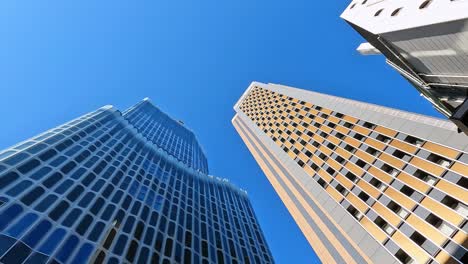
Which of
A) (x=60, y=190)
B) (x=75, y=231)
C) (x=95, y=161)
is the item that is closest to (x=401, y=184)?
(x=75, y=231)

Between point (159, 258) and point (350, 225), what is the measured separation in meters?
23.2

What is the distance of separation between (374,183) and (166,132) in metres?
108

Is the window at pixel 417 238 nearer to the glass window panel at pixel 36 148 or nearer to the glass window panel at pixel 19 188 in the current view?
the glass window panel at pixel 19 188

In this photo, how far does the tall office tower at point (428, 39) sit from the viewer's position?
16.1 metres

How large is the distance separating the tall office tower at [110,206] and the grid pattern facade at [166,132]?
104ft

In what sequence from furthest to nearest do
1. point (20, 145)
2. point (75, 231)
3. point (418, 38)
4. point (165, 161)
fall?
1. point (165, 161)
2. point (20, 145)
3. point (75, 231)
4. point (418, 38)

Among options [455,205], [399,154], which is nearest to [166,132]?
[399,154]

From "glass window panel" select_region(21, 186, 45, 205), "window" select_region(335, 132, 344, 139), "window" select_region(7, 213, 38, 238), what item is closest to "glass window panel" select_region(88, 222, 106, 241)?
"window" select_region(7, 213, 38, 238)

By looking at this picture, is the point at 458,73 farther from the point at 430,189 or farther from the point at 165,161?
the point at 165,161

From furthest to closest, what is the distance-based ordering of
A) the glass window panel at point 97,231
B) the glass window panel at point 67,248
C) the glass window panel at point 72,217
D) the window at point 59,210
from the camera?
the glass window panel at point 97,231, the glass window panel at point 72,217, the window at point 59,210, the glass window panel at point 67,248

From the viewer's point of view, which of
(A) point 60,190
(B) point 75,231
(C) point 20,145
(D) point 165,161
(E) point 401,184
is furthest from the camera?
(D) point 165,161

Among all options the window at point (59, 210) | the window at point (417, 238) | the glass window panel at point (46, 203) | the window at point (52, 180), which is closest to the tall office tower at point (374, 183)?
the window at point (417, 238)

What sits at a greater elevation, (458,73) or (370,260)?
(458,73)

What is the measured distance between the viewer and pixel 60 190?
140ft
